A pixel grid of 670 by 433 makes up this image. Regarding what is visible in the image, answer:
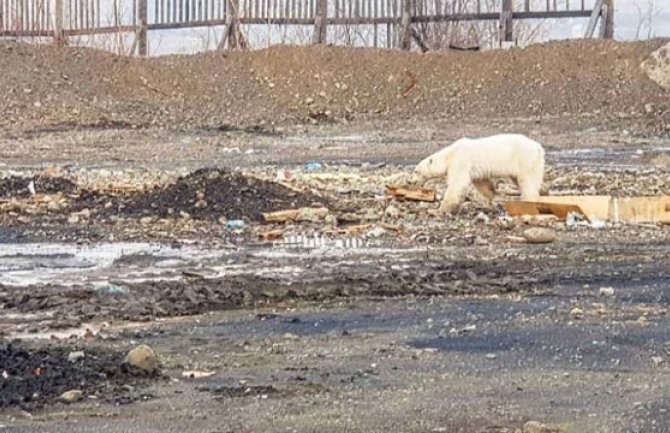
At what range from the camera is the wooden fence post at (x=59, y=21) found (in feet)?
126

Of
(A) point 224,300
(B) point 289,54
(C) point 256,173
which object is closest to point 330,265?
(A) point 224,300

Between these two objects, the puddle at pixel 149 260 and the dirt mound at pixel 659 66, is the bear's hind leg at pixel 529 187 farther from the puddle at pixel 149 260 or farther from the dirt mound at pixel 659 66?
the dirt mound at pixel 659 66

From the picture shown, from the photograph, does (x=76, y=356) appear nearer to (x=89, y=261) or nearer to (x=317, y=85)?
(x=89, y=261)

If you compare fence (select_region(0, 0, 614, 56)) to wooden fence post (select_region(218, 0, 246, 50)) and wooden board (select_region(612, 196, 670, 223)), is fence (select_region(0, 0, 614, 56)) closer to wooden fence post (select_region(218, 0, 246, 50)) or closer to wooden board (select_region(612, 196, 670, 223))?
wooden fence post (select_region(218, 0, 246, 50))

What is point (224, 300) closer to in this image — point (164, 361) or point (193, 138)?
point (164, 361)

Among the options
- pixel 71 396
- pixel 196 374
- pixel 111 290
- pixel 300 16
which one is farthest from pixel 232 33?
pixel 71 396

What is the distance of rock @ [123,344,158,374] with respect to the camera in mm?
7719

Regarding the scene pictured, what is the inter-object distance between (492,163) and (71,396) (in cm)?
1090

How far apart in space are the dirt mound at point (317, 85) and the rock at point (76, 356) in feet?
79.8

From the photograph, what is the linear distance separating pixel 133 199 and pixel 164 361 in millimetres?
8827

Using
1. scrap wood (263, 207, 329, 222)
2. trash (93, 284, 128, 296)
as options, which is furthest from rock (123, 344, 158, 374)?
scrap wood (263, 207, 329, 222)

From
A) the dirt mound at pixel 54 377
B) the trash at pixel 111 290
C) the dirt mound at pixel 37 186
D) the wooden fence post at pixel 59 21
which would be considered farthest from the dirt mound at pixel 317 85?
the dirt mound at pixel 54 377

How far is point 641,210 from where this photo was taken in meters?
15.4

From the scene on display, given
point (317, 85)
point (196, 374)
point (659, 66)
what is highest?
point (659, 66)
